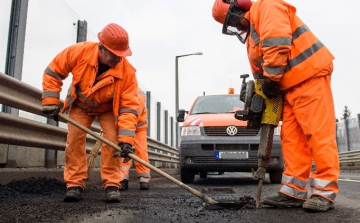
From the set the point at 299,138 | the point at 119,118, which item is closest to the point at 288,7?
the point at 299,138

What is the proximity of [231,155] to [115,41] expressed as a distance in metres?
3.15

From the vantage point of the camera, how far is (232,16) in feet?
12.3

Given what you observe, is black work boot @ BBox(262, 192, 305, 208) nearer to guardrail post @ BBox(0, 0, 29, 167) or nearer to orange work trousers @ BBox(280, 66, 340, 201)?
orange work trousers @ BBox(280, 66, 340, 201)

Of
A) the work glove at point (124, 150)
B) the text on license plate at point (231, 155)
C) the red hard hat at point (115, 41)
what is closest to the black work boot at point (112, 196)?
the work glove at point (124, 150)

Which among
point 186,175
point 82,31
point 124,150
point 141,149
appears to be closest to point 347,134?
point 186,175

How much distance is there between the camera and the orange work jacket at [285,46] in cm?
328

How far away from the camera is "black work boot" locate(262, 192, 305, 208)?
328 cm

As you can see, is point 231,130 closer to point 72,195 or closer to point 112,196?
point 112,196

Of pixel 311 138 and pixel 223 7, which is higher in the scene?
pixel 223 7

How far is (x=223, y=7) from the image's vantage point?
151 inches

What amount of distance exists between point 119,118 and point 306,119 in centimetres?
171

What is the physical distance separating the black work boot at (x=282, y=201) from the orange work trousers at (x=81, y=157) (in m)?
1.48

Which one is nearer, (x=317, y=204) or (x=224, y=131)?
(x=317, y=204)

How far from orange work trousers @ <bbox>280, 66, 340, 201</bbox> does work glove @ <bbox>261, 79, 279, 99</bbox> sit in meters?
0.11
